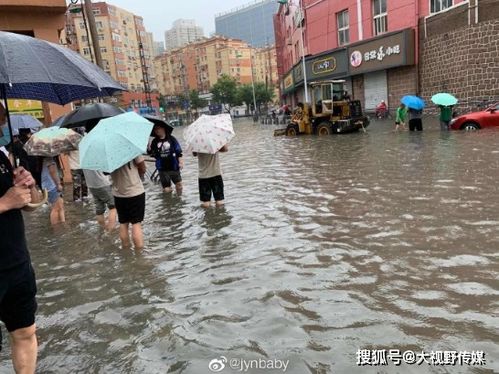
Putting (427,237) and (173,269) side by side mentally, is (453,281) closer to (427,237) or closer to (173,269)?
(427,237)

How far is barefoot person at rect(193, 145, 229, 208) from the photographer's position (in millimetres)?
7582

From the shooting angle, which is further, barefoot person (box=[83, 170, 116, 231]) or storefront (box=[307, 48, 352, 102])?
storefront (box=[307, 48, 352, 102])

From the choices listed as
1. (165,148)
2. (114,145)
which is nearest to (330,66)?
(165,148)

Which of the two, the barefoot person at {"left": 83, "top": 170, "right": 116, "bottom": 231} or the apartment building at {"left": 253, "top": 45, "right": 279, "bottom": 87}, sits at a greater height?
the apartment building at {"left": 253, "top": 45, "right": 279, "bottom": 87}

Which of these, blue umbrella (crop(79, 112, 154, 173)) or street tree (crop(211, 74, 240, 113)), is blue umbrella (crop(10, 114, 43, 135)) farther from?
street tree (crop(211, 74, 240, 113))

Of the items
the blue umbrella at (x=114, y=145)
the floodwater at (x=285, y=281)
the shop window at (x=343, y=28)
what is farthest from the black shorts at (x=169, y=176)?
the shop window at (x=343, y=28)

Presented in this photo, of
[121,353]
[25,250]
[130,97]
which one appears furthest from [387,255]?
[130,97]

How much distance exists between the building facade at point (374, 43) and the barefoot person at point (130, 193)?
20.2 meters

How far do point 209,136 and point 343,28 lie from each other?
26849mm

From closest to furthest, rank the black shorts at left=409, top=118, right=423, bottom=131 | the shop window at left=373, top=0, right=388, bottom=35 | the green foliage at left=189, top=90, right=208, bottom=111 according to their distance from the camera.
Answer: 1. the black shorts at left=409, top=118, right=423, bottom=131
2. the shop window at left=373, top=0, right=388, bottom=35
3. the green foliage at left=189, top=90, right=208, bottom=111

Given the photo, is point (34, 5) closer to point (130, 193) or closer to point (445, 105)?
point (130, 193)

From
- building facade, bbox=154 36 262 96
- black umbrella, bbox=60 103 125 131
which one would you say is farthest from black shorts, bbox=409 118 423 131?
building facade, bbox=154 36 262 96

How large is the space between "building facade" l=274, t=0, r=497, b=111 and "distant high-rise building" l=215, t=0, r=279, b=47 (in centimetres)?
13956

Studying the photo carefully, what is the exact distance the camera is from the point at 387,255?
4.97 meters
